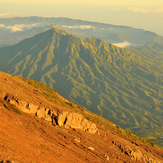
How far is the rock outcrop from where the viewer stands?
4634 centimetres

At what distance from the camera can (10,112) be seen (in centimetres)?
4369

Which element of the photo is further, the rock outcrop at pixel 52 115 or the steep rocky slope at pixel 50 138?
the rock outcrop at pixel 52 115

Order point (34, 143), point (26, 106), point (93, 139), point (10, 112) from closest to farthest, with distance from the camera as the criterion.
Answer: point (34, 143) < point (10, 112) < point (26, 106) < point (93, 139)

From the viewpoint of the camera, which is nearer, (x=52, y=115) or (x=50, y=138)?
(x=50, y=138)

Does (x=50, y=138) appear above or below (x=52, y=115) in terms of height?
below

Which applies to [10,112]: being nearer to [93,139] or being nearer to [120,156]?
[93,139]

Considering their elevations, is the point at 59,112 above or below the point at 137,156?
above

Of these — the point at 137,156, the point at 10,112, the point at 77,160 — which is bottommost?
the point at 137,156

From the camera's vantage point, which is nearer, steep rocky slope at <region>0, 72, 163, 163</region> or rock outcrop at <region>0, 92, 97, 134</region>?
steep rocky slope at <region>0, 72, 163, 163</region>

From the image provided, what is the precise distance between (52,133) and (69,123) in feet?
20.1

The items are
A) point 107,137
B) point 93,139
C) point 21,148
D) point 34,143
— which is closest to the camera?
point 21,148

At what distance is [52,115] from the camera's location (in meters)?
48.6

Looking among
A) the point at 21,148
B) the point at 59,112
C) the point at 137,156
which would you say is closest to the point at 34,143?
the point at 21,148

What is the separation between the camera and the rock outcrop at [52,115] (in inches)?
1825
